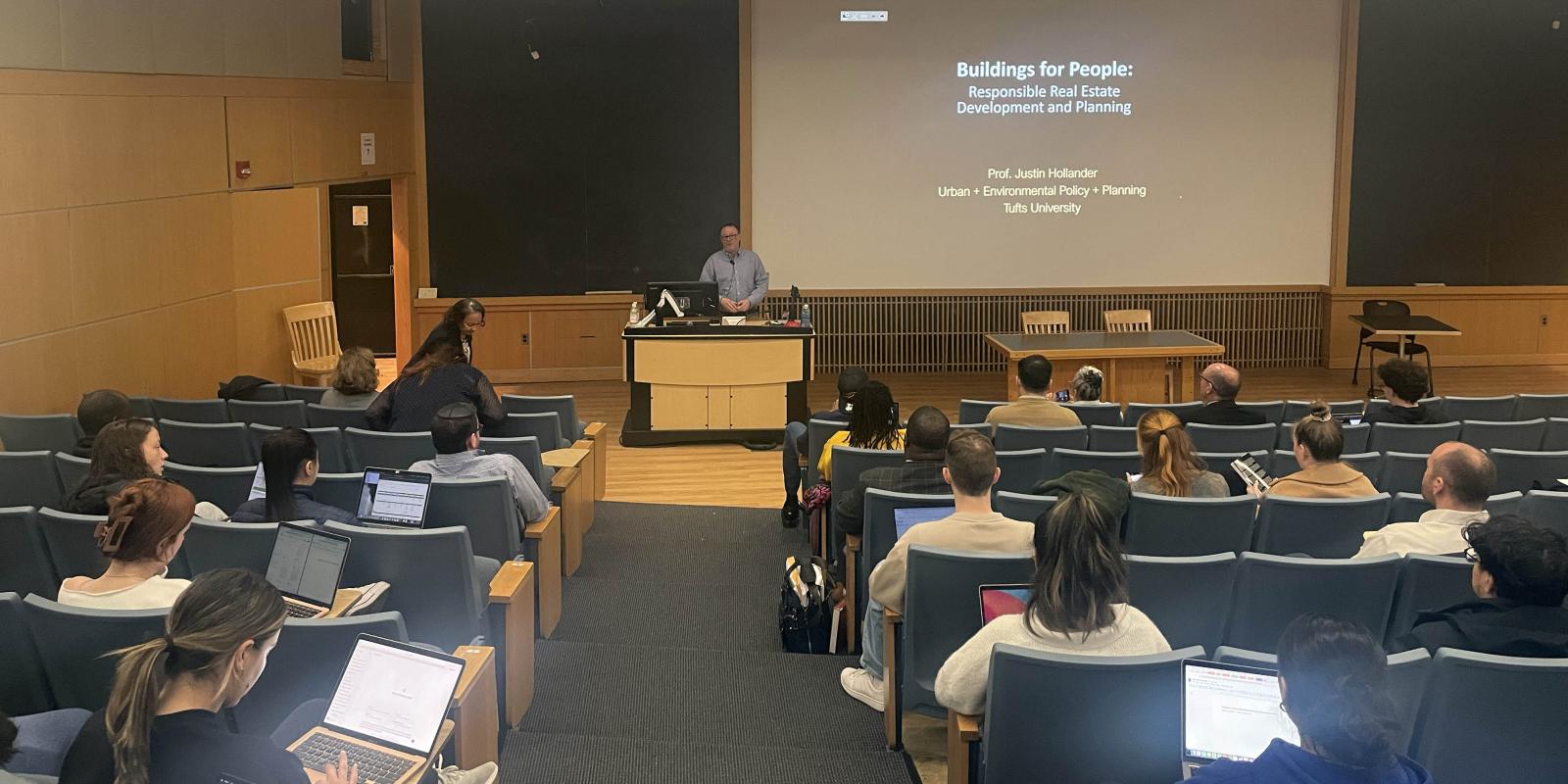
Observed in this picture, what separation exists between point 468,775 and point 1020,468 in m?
3.29

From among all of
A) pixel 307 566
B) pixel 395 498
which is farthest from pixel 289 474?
pixel 307 566

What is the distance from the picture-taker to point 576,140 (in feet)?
41.7

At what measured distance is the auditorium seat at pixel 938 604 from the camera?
401cm

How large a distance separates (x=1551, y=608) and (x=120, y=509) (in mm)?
3665

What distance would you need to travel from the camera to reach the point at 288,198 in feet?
38.7

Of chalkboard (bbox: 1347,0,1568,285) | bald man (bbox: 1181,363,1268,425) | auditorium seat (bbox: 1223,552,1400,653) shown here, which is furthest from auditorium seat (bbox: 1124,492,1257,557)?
chalkboard (bbox: 1347,0,1568,285)

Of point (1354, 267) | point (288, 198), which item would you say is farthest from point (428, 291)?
point (1354, 267)

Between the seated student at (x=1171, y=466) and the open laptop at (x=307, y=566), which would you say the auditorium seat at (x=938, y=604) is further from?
the open laptop at (x=307, y=566)

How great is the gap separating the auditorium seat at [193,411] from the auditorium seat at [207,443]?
526 millimetres

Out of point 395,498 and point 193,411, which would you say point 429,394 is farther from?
point 395,498

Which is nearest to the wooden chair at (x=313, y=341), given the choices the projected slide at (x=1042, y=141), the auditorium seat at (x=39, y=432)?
the projected slide at (x=1042, y=141)

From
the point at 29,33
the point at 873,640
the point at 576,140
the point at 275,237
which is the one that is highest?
the point at 29,33

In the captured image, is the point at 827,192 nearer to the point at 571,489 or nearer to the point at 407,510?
the point at 571,489

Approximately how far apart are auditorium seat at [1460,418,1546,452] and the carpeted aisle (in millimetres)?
3464
